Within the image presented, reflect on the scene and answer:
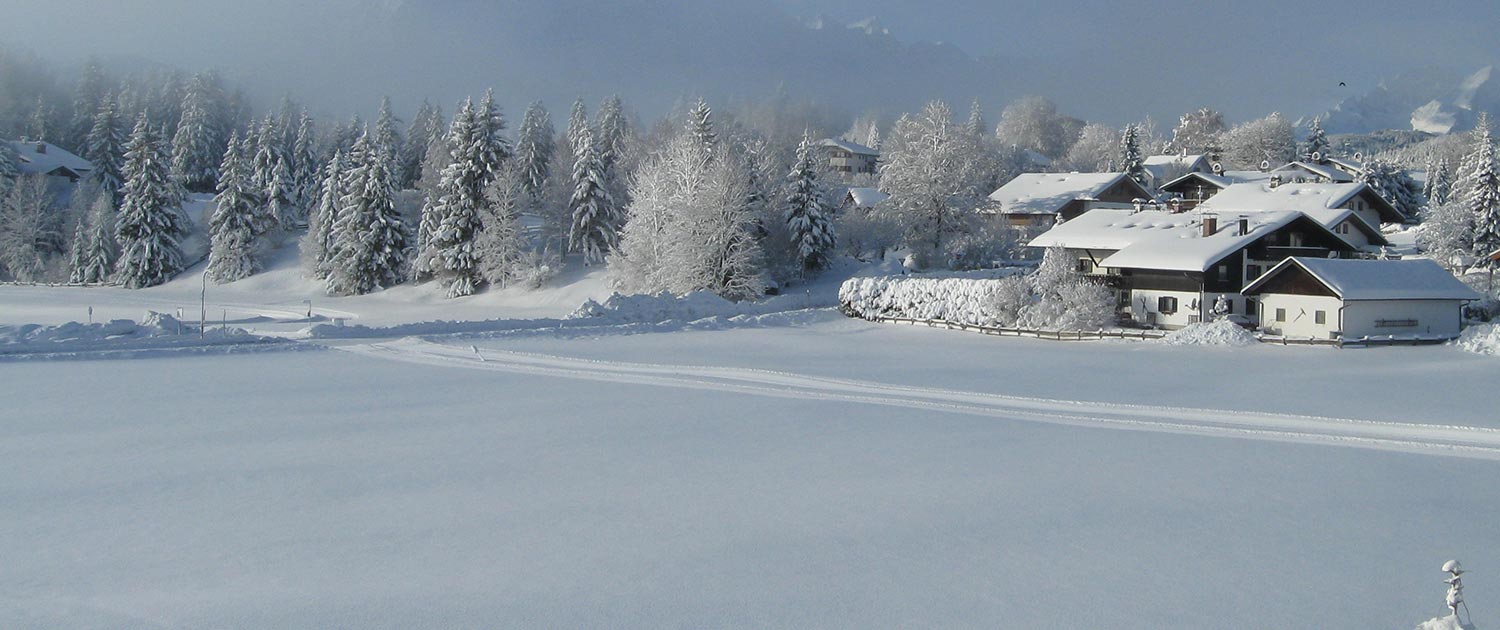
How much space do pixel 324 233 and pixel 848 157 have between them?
62936 millimetres

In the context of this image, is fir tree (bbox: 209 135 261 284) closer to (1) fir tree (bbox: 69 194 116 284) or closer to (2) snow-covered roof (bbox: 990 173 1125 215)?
(1) fir tree (bbox: 69 194 116 284)

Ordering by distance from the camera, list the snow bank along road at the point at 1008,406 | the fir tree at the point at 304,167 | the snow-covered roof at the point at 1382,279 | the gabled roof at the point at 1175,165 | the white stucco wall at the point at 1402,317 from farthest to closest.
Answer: the gabled roof at the point at 1175,165 → the fir tree at the point at 304,167 → the white stucco wall at the point at 1402,317 → the snow-covered roof at the point at 1382,279 → the snow bank along road at the point at 1008,406

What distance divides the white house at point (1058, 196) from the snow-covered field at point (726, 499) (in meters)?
38.5

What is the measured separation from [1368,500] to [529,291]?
1882 inches

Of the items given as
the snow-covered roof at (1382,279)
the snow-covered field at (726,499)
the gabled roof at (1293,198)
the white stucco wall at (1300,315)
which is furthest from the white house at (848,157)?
the snow-covered field at (726,499)

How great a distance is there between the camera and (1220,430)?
64.7 feet

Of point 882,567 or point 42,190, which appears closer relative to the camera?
point 882,567

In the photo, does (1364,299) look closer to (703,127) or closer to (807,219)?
(807,219)

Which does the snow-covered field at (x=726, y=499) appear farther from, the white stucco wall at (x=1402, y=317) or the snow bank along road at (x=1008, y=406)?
the white stucco wall at (x=1402, y=317)

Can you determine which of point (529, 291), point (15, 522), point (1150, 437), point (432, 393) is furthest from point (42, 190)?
point (1150, 437)

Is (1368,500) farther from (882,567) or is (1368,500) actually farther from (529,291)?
(529,291)

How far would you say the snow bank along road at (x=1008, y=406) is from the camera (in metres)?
19.0

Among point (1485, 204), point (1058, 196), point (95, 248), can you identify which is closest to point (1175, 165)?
point (1058, 196)

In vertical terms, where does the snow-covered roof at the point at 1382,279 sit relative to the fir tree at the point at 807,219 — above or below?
below
